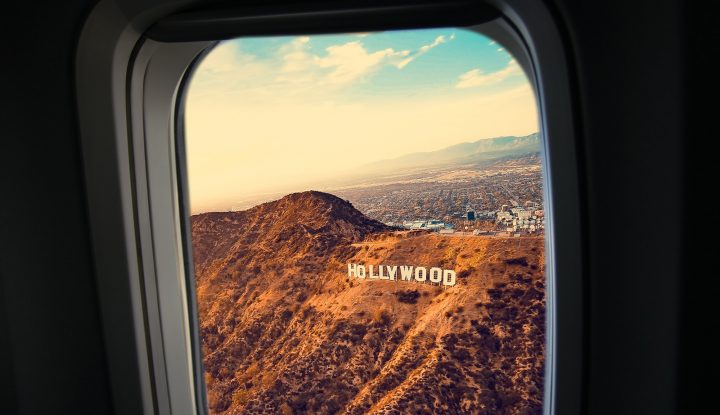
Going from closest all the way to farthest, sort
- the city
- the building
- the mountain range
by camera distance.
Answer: the mountain range, the city, the building

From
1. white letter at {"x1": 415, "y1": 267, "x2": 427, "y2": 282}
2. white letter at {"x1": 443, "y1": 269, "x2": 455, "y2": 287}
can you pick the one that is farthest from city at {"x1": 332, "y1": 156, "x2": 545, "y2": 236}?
white letter at {"x1": 415, "y1": 267, "x2": 427, "y2": 282}

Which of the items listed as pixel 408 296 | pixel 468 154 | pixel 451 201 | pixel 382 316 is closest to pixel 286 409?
pixel 382 316

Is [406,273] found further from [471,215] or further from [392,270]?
[471,215]

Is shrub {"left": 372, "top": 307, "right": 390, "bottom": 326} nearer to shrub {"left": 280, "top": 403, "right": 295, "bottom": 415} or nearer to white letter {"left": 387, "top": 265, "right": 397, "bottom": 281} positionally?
white letter {"left": 387, "top": 265, "right": 397, "bottom": 281}

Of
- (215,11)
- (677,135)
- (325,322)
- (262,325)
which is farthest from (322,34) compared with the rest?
(262,325)

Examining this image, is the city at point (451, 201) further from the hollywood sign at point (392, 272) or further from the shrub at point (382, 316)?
the shrub at point (382, 316)

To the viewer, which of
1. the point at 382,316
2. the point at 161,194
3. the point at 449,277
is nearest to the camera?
the point at 161,194

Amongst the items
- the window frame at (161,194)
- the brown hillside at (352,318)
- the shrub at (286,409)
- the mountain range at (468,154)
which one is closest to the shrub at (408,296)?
the brown hillside at (352,318)
